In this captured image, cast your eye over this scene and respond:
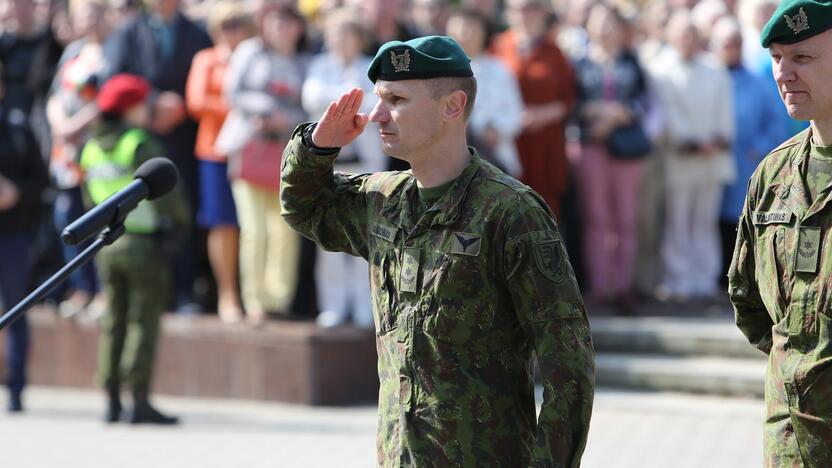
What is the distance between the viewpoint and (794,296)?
3.70 m

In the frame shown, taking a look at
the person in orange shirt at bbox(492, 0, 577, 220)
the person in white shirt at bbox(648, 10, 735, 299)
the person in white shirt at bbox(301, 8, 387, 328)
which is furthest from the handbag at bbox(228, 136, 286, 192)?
the person in white shirt at bbox(648, 10, 735, 299)

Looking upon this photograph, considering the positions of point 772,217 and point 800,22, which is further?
point 772,217

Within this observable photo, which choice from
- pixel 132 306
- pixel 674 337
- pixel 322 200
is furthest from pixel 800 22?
pixel 674 337

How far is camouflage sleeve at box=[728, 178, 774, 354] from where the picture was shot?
3949 mm

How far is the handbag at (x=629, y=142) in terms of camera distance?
10.5 m

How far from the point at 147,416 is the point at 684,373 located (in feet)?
11.9

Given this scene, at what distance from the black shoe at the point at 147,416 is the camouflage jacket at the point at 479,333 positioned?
5.36 meters

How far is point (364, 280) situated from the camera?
9.79 m

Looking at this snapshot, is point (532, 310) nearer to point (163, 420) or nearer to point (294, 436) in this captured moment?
point (294, 436)

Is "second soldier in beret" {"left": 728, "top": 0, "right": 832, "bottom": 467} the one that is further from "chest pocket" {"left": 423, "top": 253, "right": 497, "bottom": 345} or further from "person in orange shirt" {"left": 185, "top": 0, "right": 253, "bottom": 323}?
"person in orange shirt" {"left": 185, "top": 0, "right": 253, "bottom": 323}

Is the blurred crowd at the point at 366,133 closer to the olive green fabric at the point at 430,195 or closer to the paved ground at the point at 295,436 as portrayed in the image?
the paved ground at the point at 295,436

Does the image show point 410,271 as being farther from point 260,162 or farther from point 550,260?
point 260,162

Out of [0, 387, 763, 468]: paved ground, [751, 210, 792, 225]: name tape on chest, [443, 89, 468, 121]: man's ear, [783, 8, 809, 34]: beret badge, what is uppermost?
[783, 8, 809, 34]: beret badge

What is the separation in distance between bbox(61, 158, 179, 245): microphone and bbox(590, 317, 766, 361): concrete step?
245 inches
